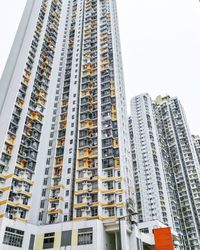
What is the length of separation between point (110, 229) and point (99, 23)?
52.0 m

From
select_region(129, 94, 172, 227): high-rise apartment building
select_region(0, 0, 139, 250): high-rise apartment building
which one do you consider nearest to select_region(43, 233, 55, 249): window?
select_region(0, 0, 139, 250): high-rise apartment building

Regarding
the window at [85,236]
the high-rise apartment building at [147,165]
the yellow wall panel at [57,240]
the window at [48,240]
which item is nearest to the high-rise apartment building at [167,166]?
the high-rise apartment building at [147,165]

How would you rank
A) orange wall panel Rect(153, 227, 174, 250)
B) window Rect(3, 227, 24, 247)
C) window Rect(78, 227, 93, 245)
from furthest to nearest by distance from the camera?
orange wall panel Rect(153, 227, 174, 250) → window Rect(78, 227, 93, 245) → window Rect(3, 227, 24, 247)

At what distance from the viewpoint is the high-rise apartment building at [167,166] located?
251 feet

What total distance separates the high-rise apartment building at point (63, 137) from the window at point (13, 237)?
0.14 metres

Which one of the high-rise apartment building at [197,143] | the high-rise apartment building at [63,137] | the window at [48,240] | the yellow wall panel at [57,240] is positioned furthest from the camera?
the high-rise apartment building at [197,143]

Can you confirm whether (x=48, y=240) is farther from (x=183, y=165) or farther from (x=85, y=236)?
(x=183, y=165)

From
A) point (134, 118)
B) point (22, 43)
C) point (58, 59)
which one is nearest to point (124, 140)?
point (58, 59)

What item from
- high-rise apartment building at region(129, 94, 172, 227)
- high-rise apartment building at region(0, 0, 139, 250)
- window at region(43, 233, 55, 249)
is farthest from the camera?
high-rise apartment building at region(129, 94, 172, 227)

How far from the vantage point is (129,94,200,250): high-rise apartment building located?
3014 inches

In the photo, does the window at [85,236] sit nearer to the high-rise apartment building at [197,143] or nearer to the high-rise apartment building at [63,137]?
the high-rise apartment building at [63,137]

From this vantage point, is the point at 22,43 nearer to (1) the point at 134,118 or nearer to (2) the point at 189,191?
(1) the point at 134,118

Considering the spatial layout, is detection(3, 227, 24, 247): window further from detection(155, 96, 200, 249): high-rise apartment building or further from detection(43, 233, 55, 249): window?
detection(155, 96, 200, 249): high-rise apartment building

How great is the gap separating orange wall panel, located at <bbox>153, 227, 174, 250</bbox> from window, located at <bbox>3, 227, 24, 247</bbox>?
2528cm
